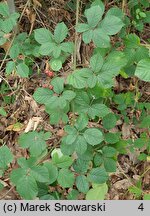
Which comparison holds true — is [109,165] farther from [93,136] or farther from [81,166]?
[93,136]

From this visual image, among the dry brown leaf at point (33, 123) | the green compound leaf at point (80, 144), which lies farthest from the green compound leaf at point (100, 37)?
the dry brown leaf at point (33, 123)

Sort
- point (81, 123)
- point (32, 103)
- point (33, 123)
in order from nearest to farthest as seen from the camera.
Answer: point (81, 123)
point (33, 123)
point (32, 103)

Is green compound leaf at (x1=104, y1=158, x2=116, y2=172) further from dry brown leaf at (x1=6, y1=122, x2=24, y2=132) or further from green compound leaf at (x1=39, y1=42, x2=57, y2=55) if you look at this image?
dry brown leaf at (x1=6, y1=122, x2=24, y2=132)

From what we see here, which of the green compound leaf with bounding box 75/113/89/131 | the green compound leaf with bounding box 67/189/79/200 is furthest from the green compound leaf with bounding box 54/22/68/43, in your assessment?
the green compound leaf with bounding box 67/189/79/200

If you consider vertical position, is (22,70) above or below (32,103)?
above

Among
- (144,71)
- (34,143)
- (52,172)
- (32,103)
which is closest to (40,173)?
(52,172)

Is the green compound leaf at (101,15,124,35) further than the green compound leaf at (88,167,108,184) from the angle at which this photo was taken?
No

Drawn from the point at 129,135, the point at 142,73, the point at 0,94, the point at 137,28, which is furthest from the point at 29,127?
the point at 142,73

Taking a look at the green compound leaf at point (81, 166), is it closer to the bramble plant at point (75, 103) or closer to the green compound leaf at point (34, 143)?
the bramble plant at point (75, 103)
